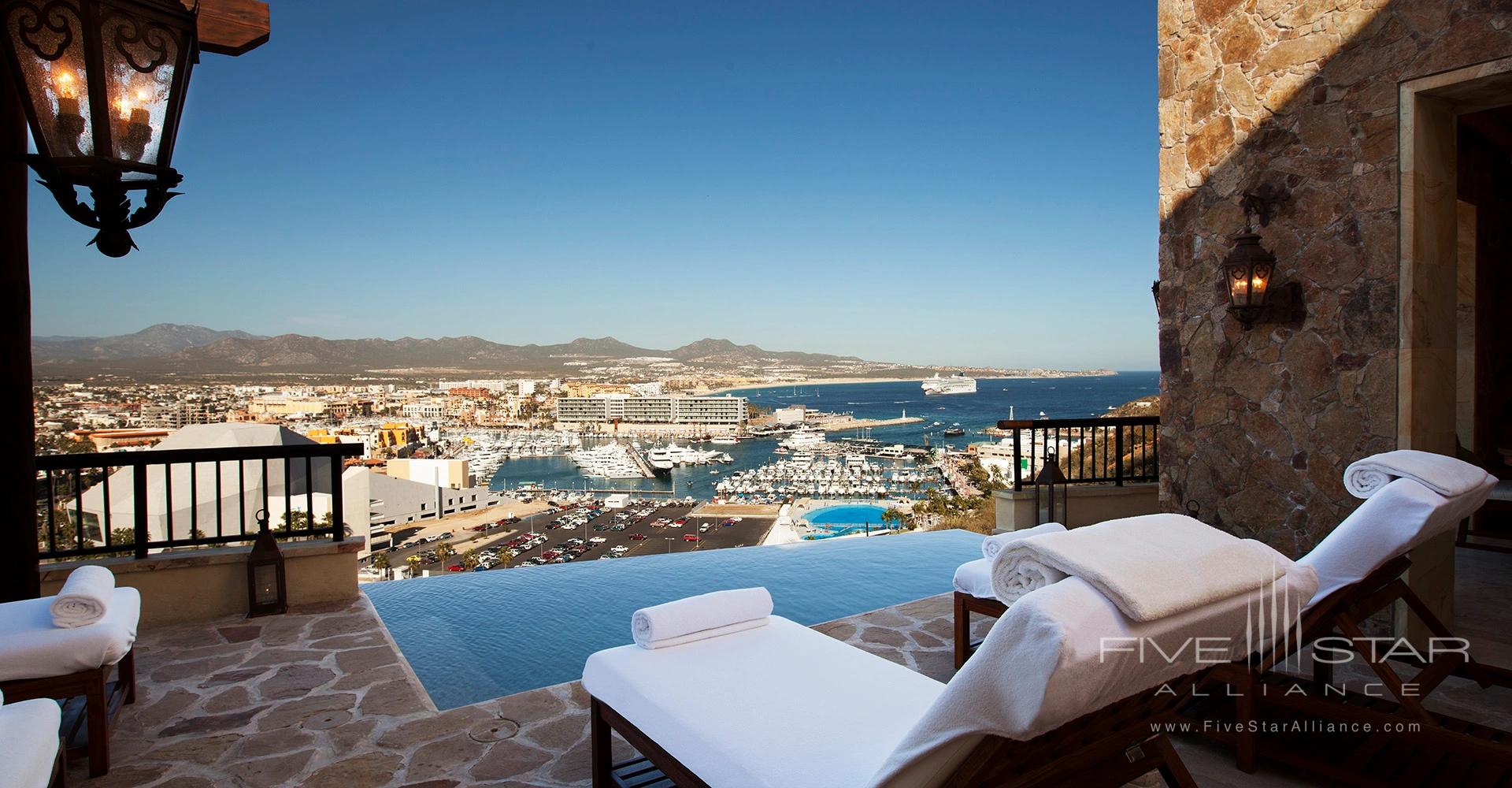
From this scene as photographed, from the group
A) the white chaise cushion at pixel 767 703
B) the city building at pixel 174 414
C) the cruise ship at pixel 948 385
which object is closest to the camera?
the white chaise cushion at pixel 767 703

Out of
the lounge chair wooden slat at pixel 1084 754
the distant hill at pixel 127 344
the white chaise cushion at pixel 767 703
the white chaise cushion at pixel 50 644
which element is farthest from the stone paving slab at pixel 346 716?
the distant hill at pixel 127 344

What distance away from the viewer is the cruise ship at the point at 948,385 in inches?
1059

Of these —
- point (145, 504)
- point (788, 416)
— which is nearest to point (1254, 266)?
point (145, 504)

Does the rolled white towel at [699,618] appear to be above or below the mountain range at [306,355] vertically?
below

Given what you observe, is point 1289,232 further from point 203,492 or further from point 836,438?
point 836,438

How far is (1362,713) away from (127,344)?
57.6ft

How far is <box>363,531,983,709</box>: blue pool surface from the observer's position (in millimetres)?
3582

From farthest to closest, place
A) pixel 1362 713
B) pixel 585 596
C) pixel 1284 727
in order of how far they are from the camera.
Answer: pixel 585 596, pixel 1284 727, pixel 1362 713

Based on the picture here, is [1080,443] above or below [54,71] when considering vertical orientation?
below

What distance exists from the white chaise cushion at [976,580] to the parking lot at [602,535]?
6645mm

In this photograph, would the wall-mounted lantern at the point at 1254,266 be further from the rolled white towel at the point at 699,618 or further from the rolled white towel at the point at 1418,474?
the rolled white towel at the point at 699,618

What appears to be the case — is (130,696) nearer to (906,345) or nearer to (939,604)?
(939,604)

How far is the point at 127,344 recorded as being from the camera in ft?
45.2

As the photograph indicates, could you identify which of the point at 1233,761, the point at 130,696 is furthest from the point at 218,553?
the point at 1233,761
